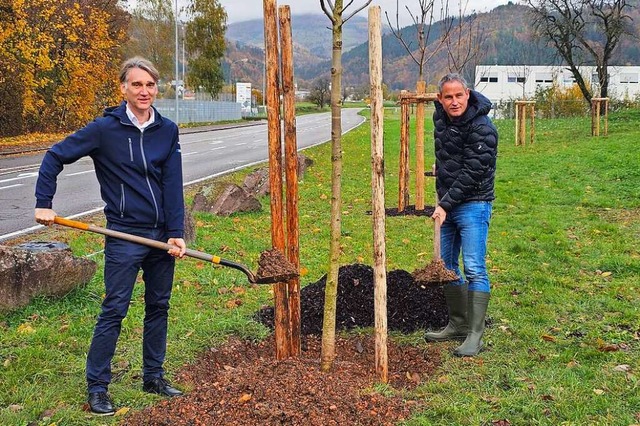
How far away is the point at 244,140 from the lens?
102 ft

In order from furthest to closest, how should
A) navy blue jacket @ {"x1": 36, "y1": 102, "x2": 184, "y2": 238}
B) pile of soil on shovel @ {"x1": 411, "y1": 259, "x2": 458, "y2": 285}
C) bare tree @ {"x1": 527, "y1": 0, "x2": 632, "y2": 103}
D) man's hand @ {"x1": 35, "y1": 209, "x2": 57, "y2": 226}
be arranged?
bare tree @ {"x1": 527, "y1": 0, "x2": 632, "y2": 103} < pile of soil on shovel @ {"x1": 411, "y1": 259, "x2": 458, "y2": 285} < navy blue jacket @ {"x1": 36, "y1": 102, "x2": 184, "y2": 238} < man's hand @ {"x1": 35, "y1": 209, "x2": 57, "y2": 226}

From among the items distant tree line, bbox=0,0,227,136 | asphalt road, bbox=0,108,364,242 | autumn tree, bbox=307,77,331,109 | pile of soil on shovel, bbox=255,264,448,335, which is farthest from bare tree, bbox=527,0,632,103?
autumn tree, bbox=307,77,331,109

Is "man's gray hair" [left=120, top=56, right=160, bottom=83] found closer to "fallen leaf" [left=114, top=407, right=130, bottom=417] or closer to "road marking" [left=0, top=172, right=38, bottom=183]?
"fallen leaf" [left=114, top=407, right=130, bottom=417]

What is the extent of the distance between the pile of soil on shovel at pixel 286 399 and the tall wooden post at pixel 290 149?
0.52 meters

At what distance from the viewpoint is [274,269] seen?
4094mm

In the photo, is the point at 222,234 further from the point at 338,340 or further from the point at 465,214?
the point at 465,214

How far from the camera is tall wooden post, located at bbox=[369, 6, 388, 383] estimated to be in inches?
160

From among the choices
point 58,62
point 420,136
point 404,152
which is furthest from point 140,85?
point 58,62

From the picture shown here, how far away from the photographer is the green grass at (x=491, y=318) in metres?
4.12

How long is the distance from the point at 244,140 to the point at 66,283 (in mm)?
25361

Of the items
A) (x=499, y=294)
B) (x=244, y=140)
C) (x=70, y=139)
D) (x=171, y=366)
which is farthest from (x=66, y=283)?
(x=244, y=140)

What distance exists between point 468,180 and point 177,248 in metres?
2.21

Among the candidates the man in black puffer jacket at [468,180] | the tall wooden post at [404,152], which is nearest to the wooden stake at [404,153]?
the tall wooden post at [404,152]

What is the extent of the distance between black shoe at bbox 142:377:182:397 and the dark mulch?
14cm
